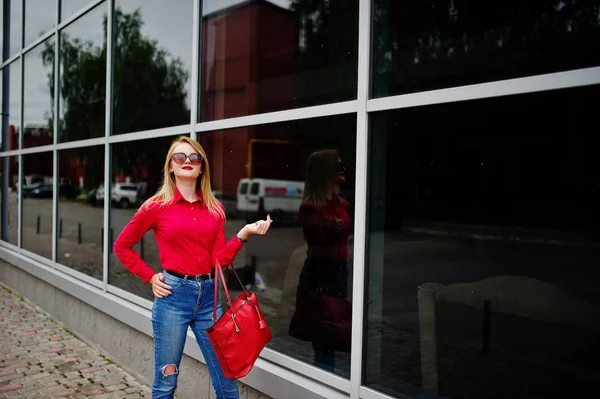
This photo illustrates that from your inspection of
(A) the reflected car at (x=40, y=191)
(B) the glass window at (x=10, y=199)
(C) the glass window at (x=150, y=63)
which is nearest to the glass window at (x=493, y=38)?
(C) the glass window at (x=150, y=63)

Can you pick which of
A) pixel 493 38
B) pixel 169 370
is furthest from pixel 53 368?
pixel 493 38

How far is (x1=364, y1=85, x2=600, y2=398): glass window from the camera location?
3330 millimetres

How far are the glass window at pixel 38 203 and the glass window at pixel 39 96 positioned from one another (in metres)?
0.31

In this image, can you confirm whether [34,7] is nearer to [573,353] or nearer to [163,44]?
[163,44]

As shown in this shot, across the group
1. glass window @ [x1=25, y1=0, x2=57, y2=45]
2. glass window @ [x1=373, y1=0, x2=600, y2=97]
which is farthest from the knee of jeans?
glass window @ [x1=373, y1=0, x2=600, y2=97]

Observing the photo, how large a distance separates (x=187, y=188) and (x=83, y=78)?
17.1 ft

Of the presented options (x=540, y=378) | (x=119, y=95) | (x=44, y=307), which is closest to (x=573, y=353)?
(x=540, y=378)

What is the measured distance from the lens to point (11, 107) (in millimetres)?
9906

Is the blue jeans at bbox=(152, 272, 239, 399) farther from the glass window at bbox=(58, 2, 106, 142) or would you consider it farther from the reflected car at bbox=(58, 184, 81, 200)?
the reflected car at bbox=(58, 184, 81, 200)

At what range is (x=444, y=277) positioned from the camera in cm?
1155

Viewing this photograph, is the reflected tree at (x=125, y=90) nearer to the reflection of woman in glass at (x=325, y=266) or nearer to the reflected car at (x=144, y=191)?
the reflected car at (x=144, y=191)

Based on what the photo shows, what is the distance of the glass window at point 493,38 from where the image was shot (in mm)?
10062

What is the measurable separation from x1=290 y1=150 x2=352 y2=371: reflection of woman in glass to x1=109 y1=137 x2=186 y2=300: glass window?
181cm

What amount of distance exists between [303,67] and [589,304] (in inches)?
297
